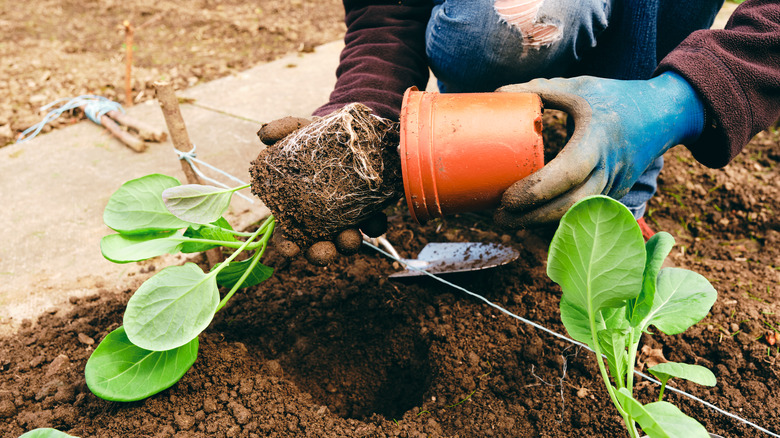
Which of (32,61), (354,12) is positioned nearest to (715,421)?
(354,12)

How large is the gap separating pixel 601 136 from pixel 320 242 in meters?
0.64

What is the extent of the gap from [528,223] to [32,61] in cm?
305

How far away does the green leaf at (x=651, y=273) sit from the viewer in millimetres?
934

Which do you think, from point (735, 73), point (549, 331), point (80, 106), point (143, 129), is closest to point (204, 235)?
point (549, 331)

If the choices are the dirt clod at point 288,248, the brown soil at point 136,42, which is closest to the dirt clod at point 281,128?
the dirt clod at point 288,248

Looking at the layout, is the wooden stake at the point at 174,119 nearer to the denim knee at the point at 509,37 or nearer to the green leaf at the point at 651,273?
the denim knee at the point at 509,37

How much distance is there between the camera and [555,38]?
1334mm

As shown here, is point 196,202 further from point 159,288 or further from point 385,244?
point 385,244

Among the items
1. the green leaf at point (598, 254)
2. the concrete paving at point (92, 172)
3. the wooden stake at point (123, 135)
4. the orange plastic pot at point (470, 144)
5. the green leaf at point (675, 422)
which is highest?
the orange plastic pot at point (470, 144)

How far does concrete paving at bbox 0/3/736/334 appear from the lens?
5.09 ft

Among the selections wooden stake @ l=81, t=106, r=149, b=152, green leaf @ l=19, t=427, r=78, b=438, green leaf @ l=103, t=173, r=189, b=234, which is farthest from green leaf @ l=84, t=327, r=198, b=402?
wooden stake @ l=81, t=106, r=149, b=152

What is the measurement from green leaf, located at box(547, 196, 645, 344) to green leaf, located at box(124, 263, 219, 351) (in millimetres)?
710

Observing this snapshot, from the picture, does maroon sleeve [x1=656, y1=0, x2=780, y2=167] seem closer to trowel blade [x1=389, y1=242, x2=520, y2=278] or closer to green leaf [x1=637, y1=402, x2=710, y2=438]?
trowel blade [x1=389, y1=242, x2=520, y2=278]

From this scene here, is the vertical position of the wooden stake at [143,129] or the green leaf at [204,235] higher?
the green leaf at [204,235]
